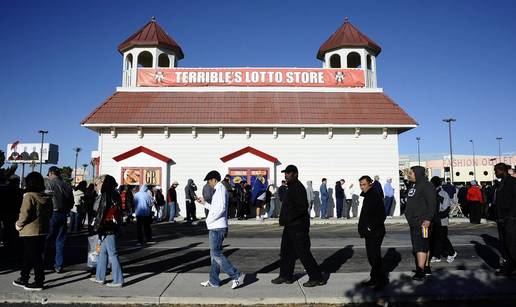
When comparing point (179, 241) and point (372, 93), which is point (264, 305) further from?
point (372, 93)

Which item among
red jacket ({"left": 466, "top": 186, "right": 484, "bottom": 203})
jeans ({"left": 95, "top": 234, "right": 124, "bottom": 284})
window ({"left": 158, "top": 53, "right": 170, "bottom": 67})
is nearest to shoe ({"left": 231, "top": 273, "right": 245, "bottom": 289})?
jeans ({"left": 95, "top": 234, "right": 124, "bottom": 284})

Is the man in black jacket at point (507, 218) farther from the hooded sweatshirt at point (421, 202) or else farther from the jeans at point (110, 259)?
the jeans at point (110, 259)

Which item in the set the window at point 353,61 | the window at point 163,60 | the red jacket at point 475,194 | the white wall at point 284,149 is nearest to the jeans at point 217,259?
the white wall at point 284,149

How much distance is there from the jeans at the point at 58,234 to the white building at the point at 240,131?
1094cm

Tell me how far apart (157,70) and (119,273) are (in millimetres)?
16563

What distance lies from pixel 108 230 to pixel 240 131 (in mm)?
13472

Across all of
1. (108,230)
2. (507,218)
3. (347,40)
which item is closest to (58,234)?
(108,230)

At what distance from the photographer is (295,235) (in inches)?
241

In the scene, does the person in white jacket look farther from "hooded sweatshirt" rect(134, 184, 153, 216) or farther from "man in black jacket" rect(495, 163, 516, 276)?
"hooded sweatshirt" rect(134, 184, 153, 216)

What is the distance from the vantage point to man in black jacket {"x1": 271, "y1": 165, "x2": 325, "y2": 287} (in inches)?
237

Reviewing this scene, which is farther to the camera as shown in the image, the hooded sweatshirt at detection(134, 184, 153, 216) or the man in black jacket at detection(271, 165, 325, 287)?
the hooded sweatshirt at detection(134, 184, 153, 216)

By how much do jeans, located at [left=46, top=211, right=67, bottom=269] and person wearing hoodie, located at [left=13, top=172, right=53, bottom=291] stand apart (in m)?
1.02

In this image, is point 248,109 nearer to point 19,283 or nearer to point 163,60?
point 163,60

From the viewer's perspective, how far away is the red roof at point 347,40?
72.6ft
